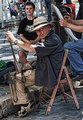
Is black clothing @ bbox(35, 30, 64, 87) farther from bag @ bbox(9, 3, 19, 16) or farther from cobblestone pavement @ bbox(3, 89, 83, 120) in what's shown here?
bag @ bbox(9, 3, 19, 16)

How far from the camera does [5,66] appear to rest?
251 inches

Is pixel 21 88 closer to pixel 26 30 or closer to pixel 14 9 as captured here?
pixel 26 30

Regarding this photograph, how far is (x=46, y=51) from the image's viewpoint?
490cm

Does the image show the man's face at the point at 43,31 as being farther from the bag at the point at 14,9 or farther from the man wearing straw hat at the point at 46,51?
the bag at the point at 14,9

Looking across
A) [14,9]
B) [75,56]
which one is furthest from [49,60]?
[14,9]

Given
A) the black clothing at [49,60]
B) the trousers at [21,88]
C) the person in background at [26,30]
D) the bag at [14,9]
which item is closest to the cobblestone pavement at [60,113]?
the trousers at [21,88]

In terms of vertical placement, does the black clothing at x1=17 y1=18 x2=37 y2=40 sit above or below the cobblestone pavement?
above

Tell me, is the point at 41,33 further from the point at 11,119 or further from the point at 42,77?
the point at 11,119

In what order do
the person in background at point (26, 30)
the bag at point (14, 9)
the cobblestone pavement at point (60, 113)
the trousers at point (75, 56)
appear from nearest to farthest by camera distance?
the cobblestone pavement at point (60, 113) → the trousers at point (75, 56) → the person in background at point (26, 30) → the bag at point (14, 9)

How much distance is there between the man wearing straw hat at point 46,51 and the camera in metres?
4.90

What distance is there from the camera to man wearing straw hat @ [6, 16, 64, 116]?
490 centimetres

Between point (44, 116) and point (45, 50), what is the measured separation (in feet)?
3.68

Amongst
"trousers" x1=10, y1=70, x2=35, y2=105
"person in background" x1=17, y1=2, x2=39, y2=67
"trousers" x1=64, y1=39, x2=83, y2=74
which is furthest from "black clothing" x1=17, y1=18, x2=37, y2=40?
"trousers" x1=10, y1=70, x2=35, y2=105

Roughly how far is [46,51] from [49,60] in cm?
20
